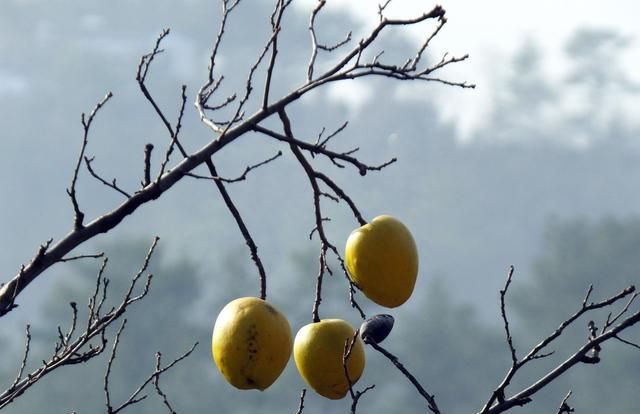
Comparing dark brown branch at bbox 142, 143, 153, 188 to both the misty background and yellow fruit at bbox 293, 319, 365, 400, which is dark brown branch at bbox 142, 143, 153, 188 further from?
the misty background

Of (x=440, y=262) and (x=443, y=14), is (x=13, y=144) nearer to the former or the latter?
(x=440, y=262)

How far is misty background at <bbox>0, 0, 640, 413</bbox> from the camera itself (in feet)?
212

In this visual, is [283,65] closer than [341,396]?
No

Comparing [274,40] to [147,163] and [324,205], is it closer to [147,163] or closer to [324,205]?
[147,163]

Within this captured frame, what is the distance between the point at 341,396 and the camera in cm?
290

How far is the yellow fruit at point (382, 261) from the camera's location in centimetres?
280

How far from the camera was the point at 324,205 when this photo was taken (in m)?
86.6

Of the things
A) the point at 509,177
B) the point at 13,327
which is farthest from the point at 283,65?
the point at 13,327

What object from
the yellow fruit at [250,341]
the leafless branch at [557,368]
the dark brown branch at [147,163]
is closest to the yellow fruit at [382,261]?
the yellow fruit at [250,341]

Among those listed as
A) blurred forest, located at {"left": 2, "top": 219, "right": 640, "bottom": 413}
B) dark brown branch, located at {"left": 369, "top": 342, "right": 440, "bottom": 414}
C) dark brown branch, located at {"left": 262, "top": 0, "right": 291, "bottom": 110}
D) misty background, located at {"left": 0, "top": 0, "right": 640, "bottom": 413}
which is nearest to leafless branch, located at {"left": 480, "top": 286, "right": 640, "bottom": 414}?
dark brown branch, located at {"left": 369, "top": 342, "right": 440, "bottom": 414}

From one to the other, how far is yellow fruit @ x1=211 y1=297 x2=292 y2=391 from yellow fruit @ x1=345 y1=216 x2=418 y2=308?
24 cm

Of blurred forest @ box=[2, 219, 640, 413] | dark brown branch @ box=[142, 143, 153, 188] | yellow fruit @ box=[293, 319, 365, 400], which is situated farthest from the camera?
blurred forest @ box=[2, 219, 640, 413]

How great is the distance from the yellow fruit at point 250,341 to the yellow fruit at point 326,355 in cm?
20

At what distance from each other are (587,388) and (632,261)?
7.69 metres
